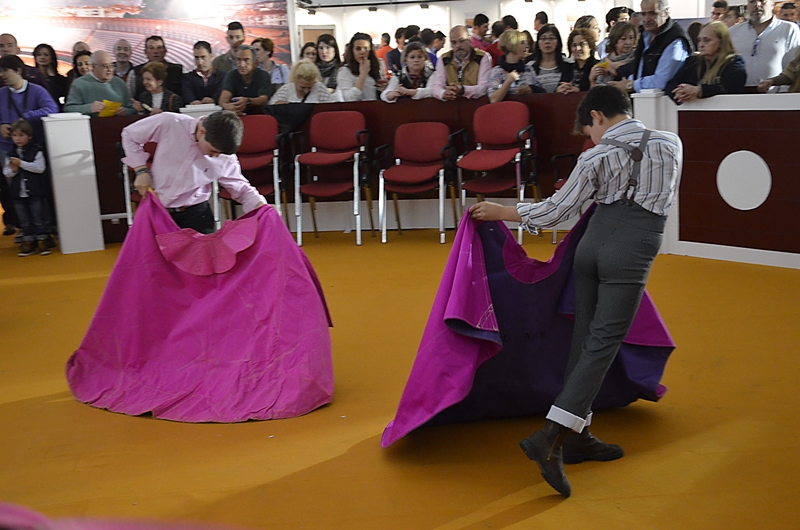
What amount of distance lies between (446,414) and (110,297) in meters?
1.84

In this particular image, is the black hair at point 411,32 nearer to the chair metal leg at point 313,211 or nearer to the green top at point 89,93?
the chair metal leg at point 313,211

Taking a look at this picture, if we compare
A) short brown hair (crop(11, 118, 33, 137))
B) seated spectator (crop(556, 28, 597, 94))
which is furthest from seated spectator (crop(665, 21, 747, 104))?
short brown hair (crop(11, 118, 33, 137))

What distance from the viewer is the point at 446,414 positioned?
3.64 meters

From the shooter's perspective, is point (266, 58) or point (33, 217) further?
point (266, 58)

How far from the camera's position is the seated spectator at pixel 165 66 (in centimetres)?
881

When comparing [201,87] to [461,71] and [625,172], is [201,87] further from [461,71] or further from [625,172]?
[625,172]

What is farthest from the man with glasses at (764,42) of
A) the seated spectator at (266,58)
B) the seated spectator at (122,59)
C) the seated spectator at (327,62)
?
the seated spectator at (122,59)

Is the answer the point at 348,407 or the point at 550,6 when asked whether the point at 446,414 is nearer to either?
the point at 348,407

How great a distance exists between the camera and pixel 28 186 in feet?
26.0

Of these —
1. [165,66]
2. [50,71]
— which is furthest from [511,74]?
[50,71]

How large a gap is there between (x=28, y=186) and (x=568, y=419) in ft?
21.1

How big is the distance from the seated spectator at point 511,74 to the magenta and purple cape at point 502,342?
4.43 metres

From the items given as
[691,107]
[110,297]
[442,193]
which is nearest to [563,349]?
[110,297]

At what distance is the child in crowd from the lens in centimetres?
785
